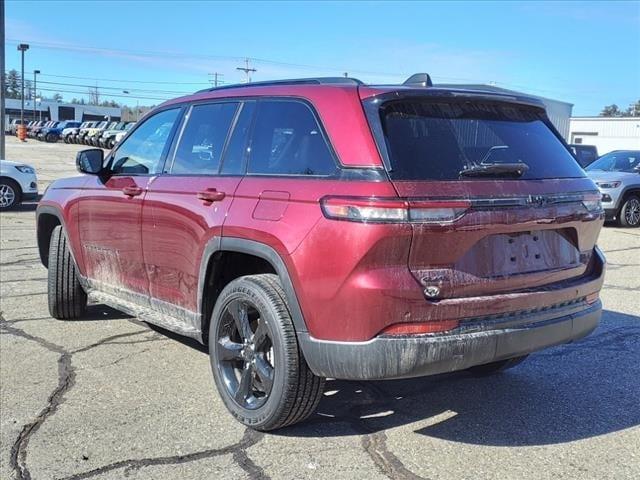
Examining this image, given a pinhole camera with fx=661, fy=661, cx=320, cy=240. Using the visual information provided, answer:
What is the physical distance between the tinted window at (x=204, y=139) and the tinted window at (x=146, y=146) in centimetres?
26

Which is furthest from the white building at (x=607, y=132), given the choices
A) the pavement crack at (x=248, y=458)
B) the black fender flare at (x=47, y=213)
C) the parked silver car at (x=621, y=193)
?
the pavement crack at (x=248, y=458)

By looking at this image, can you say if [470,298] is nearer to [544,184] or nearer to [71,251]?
[544,184]

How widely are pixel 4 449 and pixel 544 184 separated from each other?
10.6ft

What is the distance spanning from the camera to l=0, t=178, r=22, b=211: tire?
1420 cm

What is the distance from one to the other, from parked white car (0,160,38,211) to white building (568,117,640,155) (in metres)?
43.2

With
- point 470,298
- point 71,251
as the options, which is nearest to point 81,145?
point 71,251

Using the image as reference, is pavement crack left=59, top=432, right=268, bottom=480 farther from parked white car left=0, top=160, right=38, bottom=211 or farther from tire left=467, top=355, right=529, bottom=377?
parked white car left=0, top=160, right=38, bottom=211

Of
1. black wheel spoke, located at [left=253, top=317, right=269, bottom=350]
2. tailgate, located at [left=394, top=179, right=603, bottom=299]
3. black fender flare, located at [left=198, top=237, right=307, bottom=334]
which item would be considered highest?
tailgate, located at [left=394, top=179, right=603, bottom=299]

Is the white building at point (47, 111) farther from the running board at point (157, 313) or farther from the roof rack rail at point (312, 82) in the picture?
the roof rack rail at point (312, 82)

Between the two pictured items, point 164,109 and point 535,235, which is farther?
point 164,109

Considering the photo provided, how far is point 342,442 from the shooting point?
11.9ft

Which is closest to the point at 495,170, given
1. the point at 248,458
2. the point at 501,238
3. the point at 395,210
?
the point at 501,238

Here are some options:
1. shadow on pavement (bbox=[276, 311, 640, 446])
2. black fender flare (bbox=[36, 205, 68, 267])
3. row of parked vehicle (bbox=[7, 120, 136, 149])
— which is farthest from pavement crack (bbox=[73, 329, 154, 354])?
row of parked vehicle (bbox=[7, 120, 136, 149])

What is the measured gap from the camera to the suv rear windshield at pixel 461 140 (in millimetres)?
3256
